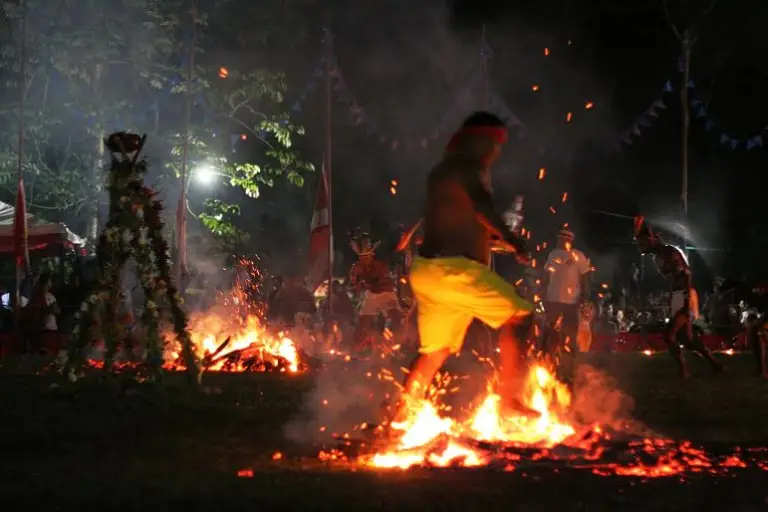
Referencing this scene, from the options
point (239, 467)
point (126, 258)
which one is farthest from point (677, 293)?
point (239, 467)

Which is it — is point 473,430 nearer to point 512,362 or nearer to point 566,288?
point 512,362

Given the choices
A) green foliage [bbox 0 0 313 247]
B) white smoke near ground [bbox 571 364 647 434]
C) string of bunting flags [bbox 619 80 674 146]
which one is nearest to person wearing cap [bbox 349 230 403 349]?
white smoke near ground [bbox 571 364 647 434]

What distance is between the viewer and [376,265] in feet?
48.4

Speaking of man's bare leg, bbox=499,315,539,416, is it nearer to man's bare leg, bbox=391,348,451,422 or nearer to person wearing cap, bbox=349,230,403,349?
man's bare leg, bbox=391,348,451,422

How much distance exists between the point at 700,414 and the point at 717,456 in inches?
88.5

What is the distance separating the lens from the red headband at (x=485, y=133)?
6.34m

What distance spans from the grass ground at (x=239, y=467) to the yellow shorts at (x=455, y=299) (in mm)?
1167

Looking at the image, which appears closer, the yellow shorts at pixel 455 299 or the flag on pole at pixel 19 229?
the yellow shorts at pixel 455 299

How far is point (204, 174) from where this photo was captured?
22.8 m

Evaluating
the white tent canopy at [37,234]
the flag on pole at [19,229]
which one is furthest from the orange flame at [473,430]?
the white tent canopy at [37,234]

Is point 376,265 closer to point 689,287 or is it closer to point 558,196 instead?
point 689,287

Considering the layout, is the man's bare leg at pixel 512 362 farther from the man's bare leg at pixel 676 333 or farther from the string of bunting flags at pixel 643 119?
the string of bunting flags at pixel 643 119

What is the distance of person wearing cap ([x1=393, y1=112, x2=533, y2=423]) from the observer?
6070mm

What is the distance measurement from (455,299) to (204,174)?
1749cm
